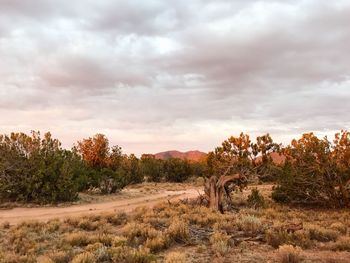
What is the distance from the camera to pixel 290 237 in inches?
496

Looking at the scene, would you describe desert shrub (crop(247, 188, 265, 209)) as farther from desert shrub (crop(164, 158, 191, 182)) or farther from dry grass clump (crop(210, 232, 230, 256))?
desert shrub (crop(164, 158, 191, 182))

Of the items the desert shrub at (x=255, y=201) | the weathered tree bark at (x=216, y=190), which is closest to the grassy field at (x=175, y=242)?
the weathered tree bark at (x=216, y=190)

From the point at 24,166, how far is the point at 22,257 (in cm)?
1852

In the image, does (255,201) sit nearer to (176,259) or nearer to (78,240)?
(78,240)

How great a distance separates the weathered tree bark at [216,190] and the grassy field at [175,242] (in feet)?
12.5

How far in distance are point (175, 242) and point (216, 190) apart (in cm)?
924

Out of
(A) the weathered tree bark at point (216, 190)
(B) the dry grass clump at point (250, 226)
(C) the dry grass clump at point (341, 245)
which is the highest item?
(A) the weathered tree bark at point (216, 190)

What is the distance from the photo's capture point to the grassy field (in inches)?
412

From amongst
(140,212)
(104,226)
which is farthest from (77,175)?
(104,226)

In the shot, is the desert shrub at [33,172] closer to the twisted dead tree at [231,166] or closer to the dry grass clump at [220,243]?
the twisted dead tree at [231,166]

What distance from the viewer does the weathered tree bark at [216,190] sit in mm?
21109

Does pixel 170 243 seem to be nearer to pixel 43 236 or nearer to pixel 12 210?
pixel 43 236

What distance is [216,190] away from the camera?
21.6 metres

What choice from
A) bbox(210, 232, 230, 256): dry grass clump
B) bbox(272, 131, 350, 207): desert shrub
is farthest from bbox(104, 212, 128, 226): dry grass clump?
bbox(272, 131, 350, 207): desert shrub
